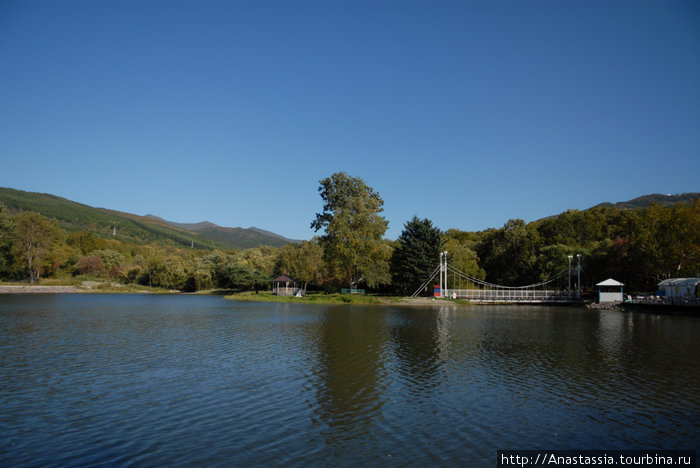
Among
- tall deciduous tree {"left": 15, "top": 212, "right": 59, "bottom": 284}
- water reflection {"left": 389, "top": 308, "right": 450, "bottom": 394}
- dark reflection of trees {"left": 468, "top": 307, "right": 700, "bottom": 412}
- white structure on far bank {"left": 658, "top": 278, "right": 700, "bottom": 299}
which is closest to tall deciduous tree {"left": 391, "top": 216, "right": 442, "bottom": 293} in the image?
white structure on far bank {"left": 658, "top": 278, "right": 700, "bottom": 299}

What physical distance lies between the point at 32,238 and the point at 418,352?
287 feet

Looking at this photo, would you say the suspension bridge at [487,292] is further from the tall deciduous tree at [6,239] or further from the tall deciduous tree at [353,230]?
the tall deciduous tree at [6,239]

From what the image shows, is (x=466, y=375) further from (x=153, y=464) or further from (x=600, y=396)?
(x=153, y=464)

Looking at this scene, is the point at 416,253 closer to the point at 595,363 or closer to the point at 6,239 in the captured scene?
the point at 595,363

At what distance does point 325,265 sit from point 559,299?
32353 mm

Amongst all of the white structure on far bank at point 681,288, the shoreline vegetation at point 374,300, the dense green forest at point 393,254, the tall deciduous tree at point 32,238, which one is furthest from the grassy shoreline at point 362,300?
the tall deciduous tree at point 32,238

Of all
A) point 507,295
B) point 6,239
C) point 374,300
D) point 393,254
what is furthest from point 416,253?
point 6,239

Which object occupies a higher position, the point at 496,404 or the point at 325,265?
the point at 325,265

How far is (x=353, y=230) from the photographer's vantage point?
189 ft

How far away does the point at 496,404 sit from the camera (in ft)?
37.6

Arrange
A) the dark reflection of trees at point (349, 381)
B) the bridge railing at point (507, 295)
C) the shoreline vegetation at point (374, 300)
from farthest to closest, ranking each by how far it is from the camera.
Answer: the bridge railing at point (507, 295)
the shoreline vegetation at point (374, 300)
the dark reflection of trees at point (349, 381)

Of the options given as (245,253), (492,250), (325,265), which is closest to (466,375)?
(325,265)

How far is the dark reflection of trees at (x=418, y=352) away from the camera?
14.0 meters

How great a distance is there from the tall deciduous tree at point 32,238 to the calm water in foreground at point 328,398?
2841 inches
